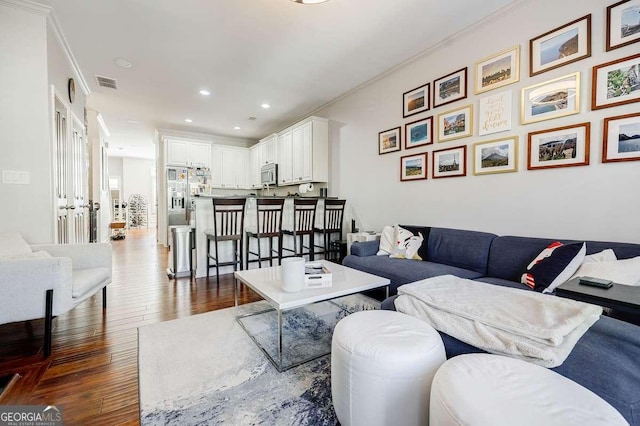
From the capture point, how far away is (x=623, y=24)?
76.9 inches

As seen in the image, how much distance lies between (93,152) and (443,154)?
7076 millimetres

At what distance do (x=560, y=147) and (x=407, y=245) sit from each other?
154cm

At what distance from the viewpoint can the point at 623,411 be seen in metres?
0.93

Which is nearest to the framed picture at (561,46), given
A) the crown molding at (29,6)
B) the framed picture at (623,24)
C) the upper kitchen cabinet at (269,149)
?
the framed picture at (623,24)

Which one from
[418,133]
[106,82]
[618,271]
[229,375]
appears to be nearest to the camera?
[618,271]

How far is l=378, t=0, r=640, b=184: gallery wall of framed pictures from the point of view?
198 centimetres

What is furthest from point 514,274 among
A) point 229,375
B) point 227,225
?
point 227,225

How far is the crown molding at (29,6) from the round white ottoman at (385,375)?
3.80 m

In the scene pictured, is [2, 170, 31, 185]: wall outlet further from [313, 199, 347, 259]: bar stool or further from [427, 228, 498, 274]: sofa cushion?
[427, 228, 498, 274]: sofa cushion

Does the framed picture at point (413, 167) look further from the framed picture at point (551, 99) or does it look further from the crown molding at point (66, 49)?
the crown molding at point (66, 49)

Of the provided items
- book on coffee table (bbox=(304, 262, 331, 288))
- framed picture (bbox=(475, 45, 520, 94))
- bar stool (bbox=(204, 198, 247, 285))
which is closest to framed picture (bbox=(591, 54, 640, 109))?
framed picture (bbox=(475, 45, 520, 94))

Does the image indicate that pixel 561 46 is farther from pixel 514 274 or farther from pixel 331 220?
pixel 331 220

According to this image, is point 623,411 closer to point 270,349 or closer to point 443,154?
point 270,349

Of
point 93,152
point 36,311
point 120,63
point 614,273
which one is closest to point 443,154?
point 614,273
